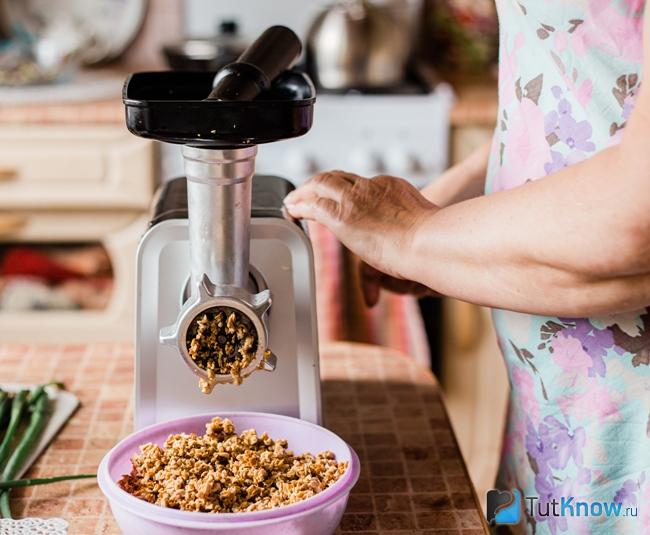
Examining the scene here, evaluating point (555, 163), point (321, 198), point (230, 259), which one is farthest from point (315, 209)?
point (555, 163)

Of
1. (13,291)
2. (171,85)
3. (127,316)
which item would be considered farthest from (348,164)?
(171,85)

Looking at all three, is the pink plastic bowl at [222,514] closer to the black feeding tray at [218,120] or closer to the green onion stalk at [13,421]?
the green onion stalk at [13,421]

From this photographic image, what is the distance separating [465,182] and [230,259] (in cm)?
37

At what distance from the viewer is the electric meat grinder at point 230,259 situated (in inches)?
34.6

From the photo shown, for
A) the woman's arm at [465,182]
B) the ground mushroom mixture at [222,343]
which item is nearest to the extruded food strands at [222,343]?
the ground mushroom mixture at [222,343]

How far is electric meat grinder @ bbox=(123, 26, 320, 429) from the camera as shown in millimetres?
878

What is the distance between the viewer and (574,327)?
3.16 feet

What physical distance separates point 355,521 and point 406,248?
255mm

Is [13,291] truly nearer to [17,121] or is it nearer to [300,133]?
[17,121]

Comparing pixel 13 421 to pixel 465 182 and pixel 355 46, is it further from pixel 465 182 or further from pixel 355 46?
pixel 355 46

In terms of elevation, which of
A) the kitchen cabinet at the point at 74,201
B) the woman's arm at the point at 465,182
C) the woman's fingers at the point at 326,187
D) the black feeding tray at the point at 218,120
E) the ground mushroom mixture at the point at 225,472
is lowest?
the kitchen cabinet at the point at 74,201

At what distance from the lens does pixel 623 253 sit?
0.78 metres

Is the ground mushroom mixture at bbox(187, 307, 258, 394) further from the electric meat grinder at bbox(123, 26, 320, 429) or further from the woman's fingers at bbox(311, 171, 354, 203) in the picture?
the woman's fingers at bbox(311, 171, 354, 203)

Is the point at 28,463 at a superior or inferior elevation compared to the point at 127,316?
superior
